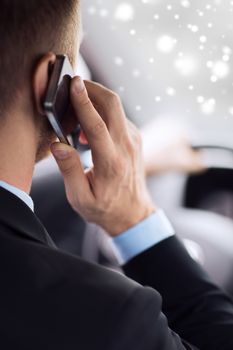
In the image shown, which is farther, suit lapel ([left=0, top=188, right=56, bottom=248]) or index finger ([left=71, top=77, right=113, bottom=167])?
index finger ([left=71, top=77, right=113, bottom=167])

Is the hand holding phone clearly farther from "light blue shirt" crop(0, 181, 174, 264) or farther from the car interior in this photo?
the car interior

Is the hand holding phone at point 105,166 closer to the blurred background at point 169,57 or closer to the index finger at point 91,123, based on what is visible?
the index finger at point 91,123

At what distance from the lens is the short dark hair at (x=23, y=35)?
60 cm

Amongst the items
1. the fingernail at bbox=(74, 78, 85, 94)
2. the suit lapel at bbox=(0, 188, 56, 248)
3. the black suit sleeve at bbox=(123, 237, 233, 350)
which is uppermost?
the fingernail at bbox=(74, 78, 85, 94)

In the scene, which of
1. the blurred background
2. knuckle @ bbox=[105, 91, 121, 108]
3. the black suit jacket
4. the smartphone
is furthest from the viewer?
the blurred background

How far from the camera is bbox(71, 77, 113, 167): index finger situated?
0.72 m

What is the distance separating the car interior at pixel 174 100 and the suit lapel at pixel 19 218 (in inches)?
13.9

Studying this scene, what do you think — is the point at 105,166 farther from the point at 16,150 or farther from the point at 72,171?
the point at 16,150

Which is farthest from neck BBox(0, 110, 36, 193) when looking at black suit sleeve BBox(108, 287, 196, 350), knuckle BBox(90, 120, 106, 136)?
black suit sleeve BBox(108, 287, 196, 350)

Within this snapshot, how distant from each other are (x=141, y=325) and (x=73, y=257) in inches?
4.2

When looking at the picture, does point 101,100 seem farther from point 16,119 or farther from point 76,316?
point 76,316

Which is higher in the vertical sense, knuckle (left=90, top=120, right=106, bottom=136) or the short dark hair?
the short dark hair

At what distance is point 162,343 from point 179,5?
1.96ft

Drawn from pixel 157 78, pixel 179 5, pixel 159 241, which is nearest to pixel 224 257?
pixel 159 241
